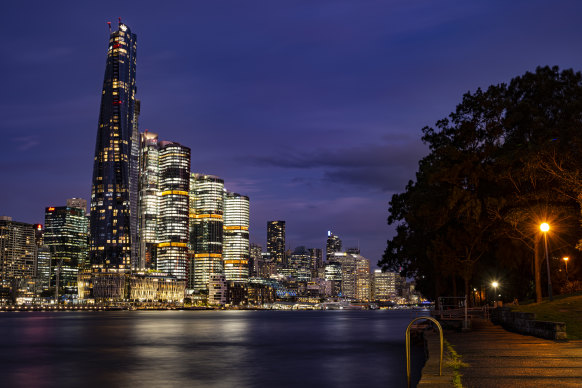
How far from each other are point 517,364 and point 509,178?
28.3 meters

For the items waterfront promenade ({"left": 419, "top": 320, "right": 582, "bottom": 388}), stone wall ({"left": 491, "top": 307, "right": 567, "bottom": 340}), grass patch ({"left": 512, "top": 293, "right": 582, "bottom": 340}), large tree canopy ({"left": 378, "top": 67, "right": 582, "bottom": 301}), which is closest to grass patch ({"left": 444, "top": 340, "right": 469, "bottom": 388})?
waterfront promenade ({"left": 419, "top": 320, "right": 582, "bottom": 388})

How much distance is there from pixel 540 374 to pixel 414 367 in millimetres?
23612

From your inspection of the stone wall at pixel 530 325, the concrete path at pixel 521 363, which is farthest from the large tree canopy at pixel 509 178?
the concrete path at pixel 521 363

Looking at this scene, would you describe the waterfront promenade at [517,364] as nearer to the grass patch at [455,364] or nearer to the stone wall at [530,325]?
the grass patch at [455,364]

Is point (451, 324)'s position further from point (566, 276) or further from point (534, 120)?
point (566, 276)

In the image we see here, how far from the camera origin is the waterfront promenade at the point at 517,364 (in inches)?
725

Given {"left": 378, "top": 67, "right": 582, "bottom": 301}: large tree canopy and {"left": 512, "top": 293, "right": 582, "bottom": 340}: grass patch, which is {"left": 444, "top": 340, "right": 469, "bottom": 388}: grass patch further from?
{"left": 378, "top": 67, "right": 582, "bottom": 301}: large tree canopy

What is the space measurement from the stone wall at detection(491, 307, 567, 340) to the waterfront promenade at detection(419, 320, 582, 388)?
1.93 feet

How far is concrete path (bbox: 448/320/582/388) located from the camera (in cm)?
1841

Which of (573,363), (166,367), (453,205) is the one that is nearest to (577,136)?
(453,205)

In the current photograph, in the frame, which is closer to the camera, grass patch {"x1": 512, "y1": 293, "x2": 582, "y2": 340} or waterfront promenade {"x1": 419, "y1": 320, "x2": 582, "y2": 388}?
waterfront promenade {"x1": 419, "y1": 320, "x2": 582, "y2": 388}

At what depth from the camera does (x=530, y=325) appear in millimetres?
35844

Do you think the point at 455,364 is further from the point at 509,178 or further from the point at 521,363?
the point at 509,178

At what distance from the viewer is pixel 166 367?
159 ft
